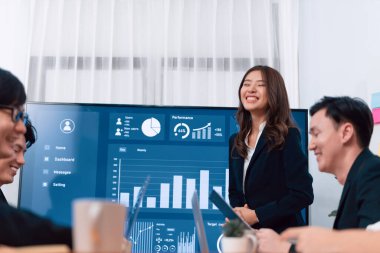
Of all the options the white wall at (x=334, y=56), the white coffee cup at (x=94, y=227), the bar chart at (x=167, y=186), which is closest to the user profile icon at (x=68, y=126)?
the bar chart at (x=167, y=186)

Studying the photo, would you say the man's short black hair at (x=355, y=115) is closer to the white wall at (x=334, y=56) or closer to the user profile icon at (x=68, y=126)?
the white wall at (x=334, y=56)

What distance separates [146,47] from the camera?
139 inches

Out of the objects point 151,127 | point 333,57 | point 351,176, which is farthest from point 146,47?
point 351,176

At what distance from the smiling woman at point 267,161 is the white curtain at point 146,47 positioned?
91 cm

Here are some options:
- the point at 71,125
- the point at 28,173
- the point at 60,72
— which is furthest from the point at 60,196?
the point at 60,72

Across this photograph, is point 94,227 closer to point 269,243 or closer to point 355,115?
point 269,243

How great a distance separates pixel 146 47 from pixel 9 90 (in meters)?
2.32

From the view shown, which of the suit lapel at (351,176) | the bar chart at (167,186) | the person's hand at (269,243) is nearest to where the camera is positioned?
the person's hand at (269,243)

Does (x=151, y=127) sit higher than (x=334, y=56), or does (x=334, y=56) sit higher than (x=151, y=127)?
(x=334, y=56)

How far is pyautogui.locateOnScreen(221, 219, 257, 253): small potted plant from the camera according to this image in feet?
3.55

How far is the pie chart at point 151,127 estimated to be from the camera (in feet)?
10.2

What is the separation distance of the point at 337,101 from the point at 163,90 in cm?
187

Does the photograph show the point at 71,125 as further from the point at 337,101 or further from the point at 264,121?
the point at 337,101

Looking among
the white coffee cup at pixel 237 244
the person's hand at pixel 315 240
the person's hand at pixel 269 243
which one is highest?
the person's hand at pixel 315 240
